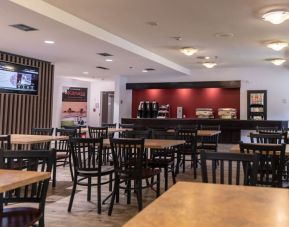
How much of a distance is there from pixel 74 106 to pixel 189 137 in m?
8.93

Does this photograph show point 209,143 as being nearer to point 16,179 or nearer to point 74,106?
point 16,179

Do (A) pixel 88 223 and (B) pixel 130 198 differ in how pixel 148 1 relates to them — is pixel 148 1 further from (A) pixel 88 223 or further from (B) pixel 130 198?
(A) pixel 88 223

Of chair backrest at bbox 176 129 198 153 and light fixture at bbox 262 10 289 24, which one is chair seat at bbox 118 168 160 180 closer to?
chair backrest at bbox 176 129 198 153

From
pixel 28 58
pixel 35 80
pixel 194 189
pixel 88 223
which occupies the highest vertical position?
pixel 28 58

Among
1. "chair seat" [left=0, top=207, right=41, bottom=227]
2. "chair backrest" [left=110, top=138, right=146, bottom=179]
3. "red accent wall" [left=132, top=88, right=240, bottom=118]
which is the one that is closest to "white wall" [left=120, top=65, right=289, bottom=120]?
"red accent wall" [left=132, top=88, right=240, bottom=118]

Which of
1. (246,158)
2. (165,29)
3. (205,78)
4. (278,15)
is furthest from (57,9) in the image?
(205,78)

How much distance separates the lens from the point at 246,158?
2312mm

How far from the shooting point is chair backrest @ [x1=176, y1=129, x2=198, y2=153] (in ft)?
20.8

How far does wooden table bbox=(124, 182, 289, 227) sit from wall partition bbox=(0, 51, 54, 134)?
7167 mm

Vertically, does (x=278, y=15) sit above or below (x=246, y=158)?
above


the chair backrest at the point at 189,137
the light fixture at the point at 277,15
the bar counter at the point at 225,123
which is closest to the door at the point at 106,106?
the bar counter at the point at 225,123

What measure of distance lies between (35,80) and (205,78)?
6400mm

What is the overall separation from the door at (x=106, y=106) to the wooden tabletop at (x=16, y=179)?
14115mm

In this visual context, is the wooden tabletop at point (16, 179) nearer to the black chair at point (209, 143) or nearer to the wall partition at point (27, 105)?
the black chair at point (209, 143)
